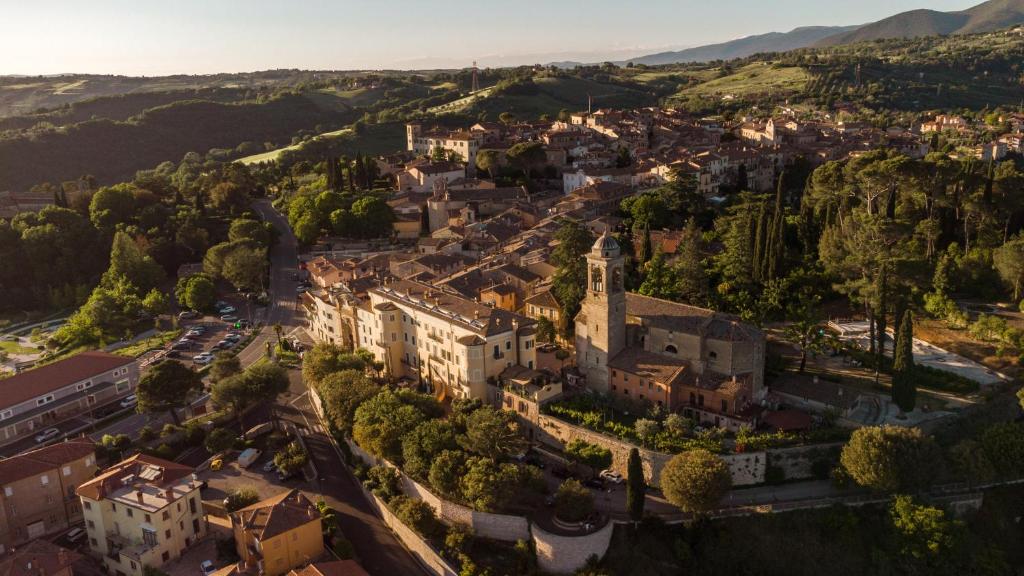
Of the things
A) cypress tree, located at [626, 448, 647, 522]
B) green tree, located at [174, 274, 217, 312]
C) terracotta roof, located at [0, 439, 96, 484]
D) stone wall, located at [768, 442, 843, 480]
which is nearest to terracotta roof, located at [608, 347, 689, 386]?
stone wall, located at [768, 442, 843, 480]

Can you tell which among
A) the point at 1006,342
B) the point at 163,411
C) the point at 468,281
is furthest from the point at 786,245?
the point at 163,411

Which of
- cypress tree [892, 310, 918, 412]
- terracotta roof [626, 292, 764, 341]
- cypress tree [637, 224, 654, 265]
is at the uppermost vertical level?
cypress tree [637, 224, 654, 265]

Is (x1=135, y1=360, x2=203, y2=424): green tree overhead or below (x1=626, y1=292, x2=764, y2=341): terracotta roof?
below

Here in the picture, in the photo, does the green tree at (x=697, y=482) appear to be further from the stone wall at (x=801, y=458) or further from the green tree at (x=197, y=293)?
the green tree at (x=197, y=293)

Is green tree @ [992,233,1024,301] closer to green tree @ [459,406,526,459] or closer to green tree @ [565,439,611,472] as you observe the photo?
green tree @ [565,439,611,472]

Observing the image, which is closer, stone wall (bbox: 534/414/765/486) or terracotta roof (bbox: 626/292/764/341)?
stone wall (bbox: 534/414/765/486)

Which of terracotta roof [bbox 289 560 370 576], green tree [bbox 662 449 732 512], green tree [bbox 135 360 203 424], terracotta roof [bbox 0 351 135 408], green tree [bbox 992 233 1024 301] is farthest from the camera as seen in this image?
green tree [bbox 992 233 1024 301]

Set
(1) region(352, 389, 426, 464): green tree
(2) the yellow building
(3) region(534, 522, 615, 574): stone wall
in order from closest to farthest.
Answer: (3) region(534, 522, 615, 574): stone wall, (2) the yellow building, (1) region(352, 389, 426, 464): green tree
